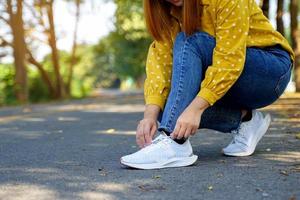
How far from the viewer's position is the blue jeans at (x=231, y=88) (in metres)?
3.08

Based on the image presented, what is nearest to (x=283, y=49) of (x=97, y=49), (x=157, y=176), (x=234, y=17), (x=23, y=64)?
(x=234, y=17)

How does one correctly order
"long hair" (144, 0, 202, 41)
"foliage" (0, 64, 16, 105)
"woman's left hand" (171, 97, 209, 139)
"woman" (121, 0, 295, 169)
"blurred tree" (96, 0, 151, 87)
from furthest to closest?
1. "blurred tree" (96, 0, 151, 87)
2. "foliage" (0, 64, 16, 105)
3. "long hair" (144, 0, 202, 41)
4. "woman" (121, 0, 295, 169)
5. "woman's left hand" (171, 97, 209, 139)

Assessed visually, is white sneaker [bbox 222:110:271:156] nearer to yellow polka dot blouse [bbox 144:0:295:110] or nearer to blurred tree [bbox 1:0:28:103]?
yellow polka dot blouse [bbox 144:0:295:110]

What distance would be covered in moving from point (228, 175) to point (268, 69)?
0.76 m

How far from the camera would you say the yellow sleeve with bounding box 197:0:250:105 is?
303cm

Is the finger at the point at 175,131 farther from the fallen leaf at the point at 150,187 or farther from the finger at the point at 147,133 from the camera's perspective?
the fallen leaf at the point at 150,187

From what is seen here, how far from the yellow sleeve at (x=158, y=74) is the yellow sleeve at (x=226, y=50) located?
0.35 metres

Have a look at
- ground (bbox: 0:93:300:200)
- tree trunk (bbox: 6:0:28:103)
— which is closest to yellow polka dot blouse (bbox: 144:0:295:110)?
ground (bbox: 0:93:300:200)

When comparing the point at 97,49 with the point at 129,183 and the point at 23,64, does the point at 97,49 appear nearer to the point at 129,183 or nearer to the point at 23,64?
the point at 23,64

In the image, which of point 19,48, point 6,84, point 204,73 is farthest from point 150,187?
point 6,84

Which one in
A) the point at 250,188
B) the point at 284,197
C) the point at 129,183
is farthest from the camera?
the point at 129,183

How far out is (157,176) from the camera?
9.57 feet

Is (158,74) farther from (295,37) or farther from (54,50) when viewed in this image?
(54,50)

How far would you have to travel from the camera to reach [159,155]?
10.2 ft
